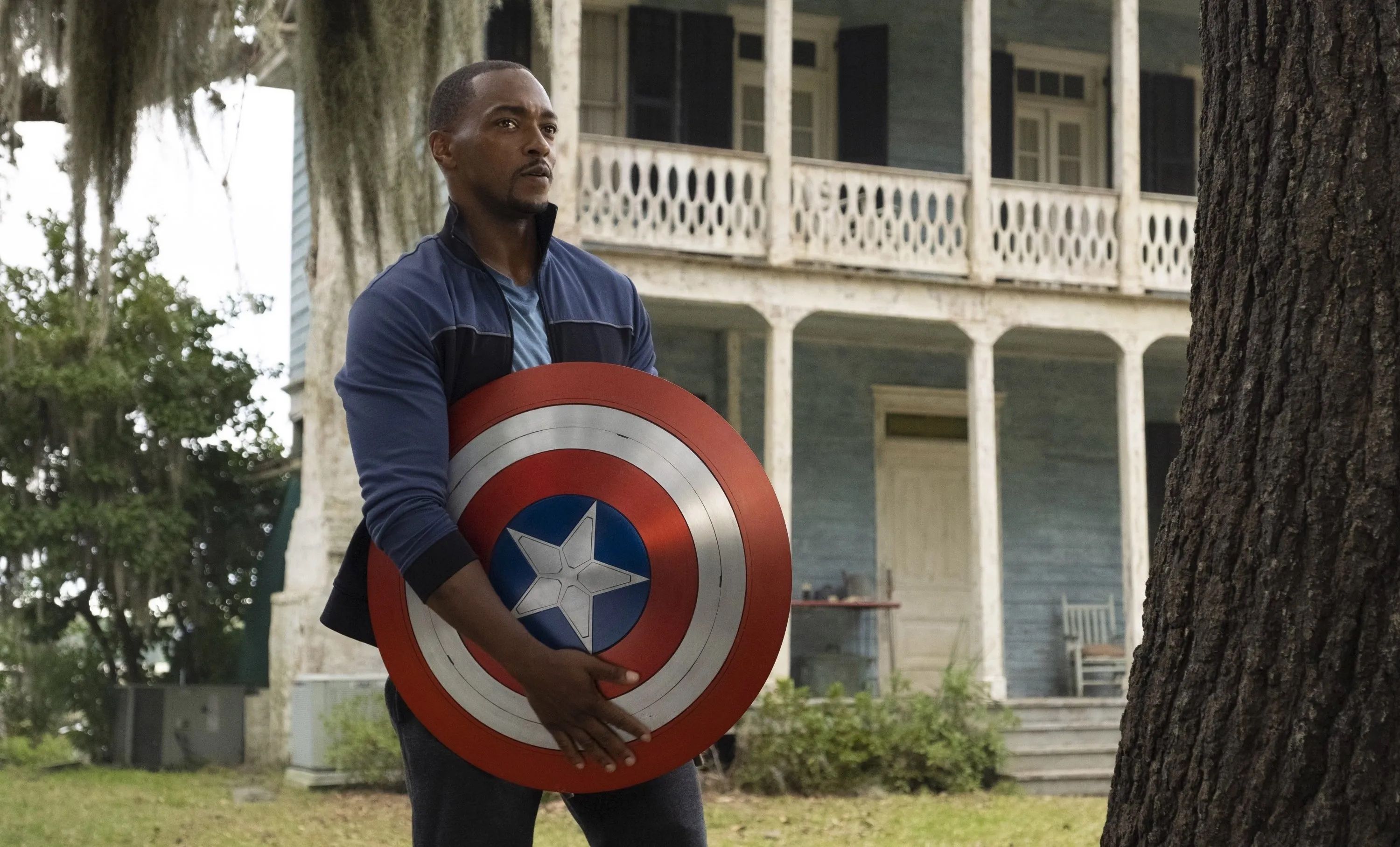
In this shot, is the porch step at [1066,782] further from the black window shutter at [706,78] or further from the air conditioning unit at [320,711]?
the black window shutter at [706,78]

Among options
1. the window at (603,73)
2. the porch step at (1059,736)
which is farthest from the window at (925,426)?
the window at (603,73)

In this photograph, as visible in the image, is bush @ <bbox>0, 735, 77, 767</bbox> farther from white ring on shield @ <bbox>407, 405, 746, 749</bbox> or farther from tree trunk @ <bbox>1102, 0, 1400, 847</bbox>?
tree trunk @ <bbox>1102, 0, 1400, 847</bbox>

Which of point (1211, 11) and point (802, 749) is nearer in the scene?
point (1211, 11)

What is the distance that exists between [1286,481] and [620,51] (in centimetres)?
1072

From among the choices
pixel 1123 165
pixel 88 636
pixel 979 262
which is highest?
pixel 1123 165

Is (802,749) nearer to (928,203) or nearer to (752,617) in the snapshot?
(928,203)

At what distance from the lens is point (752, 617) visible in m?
2.02

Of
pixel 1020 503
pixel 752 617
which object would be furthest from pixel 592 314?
pixel 1020 503

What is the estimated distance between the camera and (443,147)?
2.24 metres

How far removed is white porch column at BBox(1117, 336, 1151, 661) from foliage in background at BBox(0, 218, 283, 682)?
20.2 ft

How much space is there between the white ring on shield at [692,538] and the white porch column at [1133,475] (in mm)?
10031

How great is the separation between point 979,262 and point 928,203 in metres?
1.00

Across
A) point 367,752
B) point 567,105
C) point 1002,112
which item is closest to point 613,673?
point 367,752

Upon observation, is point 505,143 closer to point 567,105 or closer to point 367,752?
point 367,752
